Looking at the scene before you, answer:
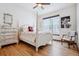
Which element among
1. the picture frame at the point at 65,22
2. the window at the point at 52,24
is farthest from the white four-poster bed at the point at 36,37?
the picture frame at the point at 65,22

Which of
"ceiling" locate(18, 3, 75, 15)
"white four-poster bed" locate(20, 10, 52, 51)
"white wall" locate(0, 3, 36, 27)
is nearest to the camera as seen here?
"ceiling" locate(18, 3, 75, 15)

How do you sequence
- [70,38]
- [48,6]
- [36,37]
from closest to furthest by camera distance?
[70,38]
[48,6]
[36,37]

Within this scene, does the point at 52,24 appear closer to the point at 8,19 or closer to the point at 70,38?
the point at 70,38

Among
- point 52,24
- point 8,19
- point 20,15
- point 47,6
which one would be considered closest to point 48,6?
point 47,6

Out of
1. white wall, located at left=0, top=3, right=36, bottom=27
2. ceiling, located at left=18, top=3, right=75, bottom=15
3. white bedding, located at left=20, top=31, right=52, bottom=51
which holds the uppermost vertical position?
ceiling, located at left=18, top=3, right=75, bottom=15

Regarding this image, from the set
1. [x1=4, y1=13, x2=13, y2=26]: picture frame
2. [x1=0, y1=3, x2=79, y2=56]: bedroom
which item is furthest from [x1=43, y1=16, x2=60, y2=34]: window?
[x1=4, y1=13, x2=13, y2=26]: picture frame

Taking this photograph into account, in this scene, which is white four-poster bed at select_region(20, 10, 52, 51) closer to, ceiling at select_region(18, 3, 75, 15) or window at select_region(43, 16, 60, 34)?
window at select_region(43, 16, 60, 34)

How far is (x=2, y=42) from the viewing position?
2.05 metres

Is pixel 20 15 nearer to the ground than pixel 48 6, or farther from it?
nearer to the ground

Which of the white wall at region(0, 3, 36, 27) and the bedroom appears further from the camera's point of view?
the white wall at region(0, 3, 36, 27)

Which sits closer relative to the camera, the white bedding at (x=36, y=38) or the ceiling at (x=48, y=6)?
the ceiling at (x=48, y=6)

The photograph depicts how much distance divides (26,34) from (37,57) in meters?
1.06

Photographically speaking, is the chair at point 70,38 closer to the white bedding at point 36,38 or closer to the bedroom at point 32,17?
the bedroom at point 32,17

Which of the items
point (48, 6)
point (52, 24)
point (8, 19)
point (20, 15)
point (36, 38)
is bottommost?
point (36, 38)
